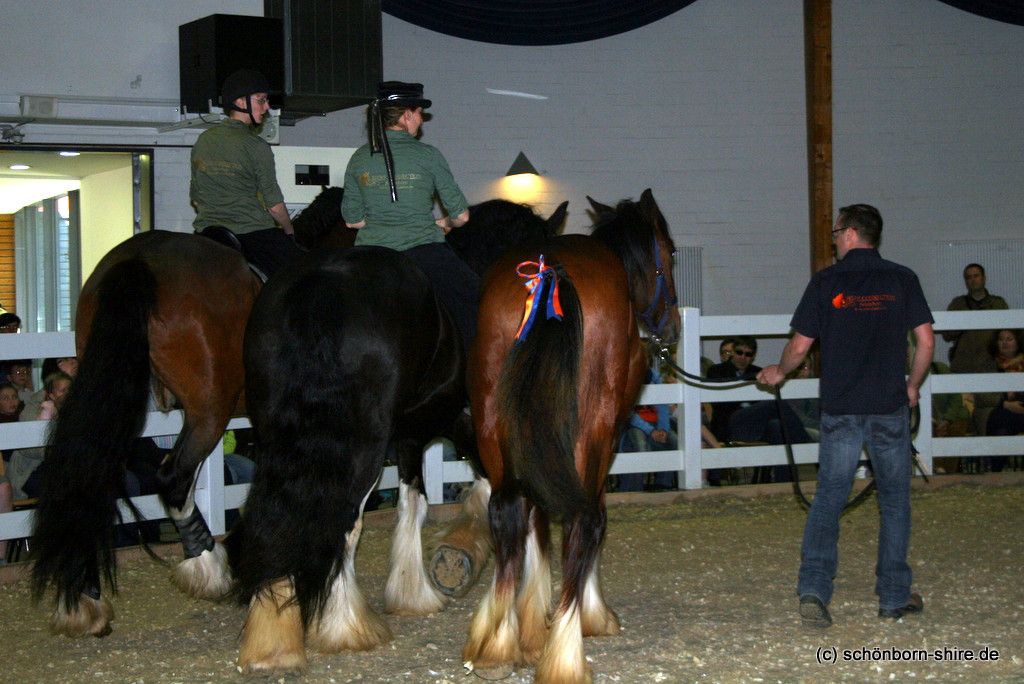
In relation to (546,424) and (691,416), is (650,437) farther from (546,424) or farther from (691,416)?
(546,424)

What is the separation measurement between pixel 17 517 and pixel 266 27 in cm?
451

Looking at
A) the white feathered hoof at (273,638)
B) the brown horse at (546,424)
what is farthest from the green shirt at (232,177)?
the white feathered hoof at (273,638)

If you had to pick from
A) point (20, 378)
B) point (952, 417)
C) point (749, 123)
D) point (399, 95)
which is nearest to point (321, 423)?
point (399, 95)

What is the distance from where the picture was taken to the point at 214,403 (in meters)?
4.84

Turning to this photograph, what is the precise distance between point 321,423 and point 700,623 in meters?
2.06

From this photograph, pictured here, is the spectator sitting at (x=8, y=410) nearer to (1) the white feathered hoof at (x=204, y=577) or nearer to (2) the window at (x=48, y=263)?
(1) the white feathered hoof at (x=204, y=577)

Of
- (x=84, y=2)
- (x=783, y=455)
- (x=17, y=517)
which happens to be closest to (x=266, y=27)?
(x=84, y=2)

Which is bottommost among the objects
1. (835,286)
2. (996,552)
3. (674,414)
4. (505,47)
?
(996,552)

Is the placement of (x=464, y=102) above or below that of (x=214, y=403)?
above

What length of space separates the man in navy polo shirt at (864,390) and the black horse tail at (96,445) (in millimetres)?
2960

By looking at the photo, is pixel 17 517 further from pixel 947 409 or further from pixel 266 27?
pixel 947 409

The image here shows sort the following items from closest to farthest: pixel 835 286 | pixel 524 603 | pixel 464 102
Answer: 1. pixel 524 603
2. pixel 835 286
3. pixel 464 102

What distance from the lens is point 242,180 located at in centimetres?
526

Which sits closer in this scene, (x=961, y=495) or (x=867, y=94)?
(x=961, y=495)
